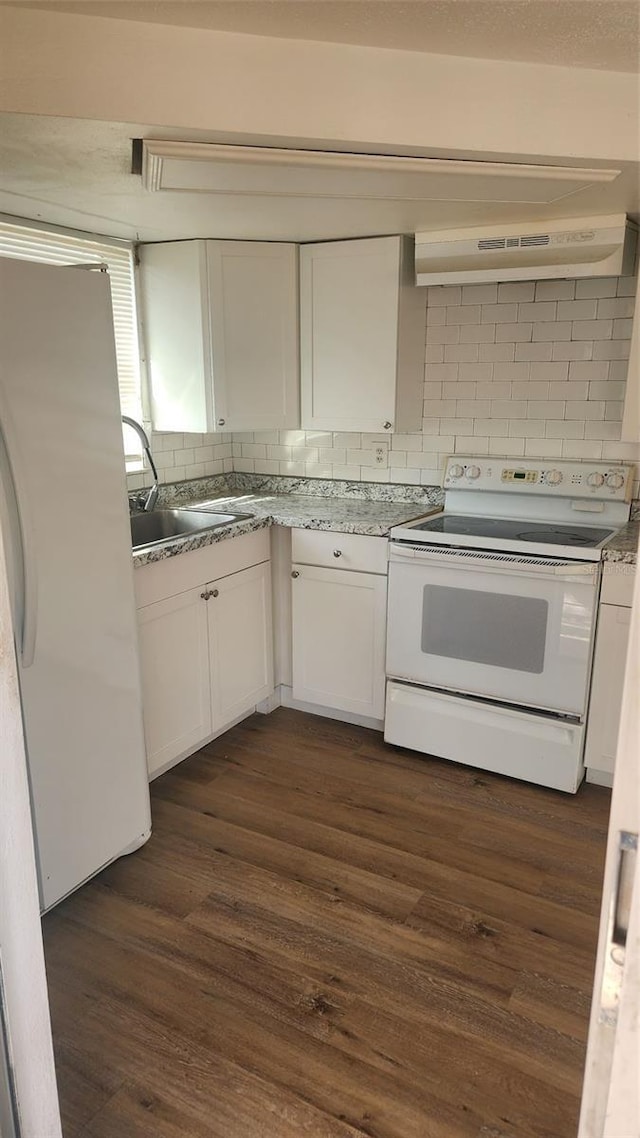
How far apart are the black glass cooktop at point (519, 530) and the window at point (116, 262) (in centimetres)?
142

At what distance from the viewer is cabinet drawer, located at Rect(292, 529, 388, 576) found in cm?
307

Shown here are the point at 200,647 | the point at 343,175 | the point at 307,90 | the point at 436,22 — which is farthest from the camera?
the point at 200,647

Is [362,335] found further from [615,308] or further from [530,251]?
[615,308]

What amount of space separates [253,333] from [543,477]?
143 cm

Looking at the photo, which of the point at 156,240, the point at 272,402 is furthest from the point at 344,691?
the point at 156,240

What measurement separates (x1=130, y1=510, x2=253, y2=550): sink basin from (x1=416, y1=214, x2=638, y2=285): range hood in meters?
1.30

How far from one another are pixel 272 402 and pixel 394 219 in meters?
0.98

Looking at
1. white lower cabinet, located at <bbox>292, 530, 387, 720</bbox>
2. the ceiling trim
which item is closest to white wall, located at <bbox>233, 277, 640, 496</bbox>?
white lower cabinet, located at <bbox>292, 530, 387, 720</bbox>

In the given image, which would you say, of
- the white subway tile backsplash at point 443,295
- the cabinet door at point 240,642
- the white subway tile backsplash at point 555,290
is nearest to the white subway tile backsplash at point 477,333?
the white subway tile backsplash at point 443,295

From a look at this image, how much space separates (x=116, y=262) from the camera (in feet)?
10.7

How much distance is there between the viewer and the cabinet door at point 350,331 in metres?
3.11

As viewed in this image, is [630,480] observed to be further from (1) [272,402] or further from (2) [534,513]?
(1) [272,402]

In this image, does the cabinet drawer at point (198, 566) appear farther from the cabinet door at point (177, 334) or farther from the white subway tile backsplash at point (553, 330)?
the white subway tile backsplash at point (553, 330)

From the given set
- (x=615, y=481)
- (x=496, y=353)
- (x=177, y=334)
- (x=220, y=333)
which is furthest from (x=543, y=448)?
(x=177, y=334)
